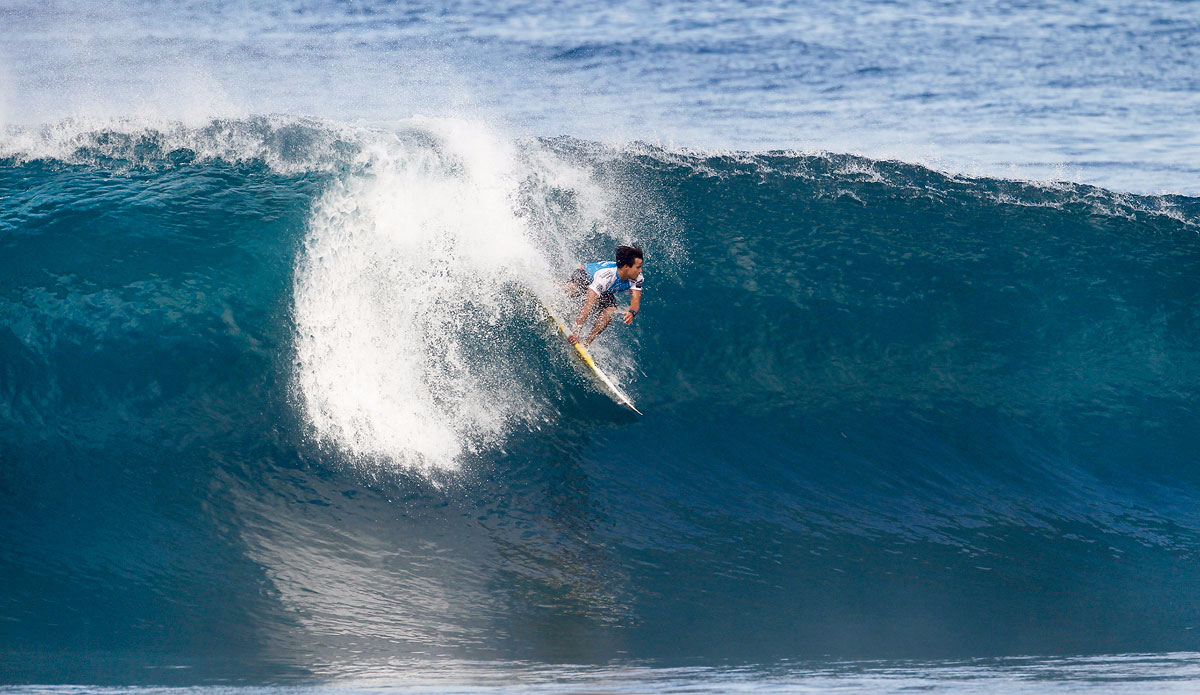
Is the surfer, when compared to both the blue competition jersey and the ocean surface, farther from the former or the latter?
the ocean surface

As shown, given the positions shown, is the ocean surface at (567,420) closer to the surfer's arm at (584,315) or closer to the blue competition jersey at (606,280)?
the surfer's arm at (584,315)

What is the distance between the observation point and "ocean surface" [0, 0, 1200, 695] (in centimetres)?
539

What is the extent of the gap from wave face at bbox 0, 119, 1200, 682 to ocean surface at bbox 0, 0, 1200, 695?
31mm

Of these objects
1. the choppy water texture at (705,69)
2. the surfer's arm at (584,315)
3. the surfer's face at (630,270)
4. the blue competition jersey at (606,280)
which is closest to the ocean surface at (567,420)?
the surfer's arm at (584,315)

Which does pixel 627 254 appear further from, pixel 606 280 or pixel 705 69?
pixel 705 69

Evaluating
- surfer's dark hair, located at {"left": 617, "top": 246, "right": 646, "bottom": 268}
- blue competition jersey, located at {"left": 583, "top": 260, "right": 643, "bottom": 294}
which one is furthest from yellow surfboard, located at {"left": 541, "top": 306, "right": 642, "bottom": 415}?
surfer's dark hair, located at {"left": 617, "top": 246, "right": 646, "bottom": 268}

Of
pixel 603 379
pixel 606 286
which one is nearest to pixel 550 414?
pixel 603 379

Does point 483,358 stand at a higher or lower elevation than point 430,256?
lower

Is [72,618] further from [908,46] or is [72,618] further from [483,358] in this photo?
[908,46]

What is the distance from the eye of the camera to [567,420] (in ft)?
24.3

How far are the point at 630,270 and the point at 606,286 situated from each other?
0.33m

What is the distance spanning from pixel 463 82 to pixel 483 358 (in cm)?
2066

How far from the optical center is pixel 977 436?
791 cm

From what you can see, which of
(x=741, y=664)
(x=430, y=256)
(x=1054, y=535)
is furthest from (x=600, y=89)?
(x=741, y=664)
